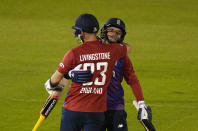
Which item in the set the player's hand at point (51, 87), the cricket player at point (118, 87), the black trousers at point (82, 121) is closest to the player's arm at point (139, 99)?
the cricket player at point (118, 87)

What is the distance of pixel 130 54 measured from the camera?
16719 mm

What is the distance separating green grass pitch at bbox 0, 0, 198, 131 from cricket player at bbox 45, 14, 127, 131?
351cm

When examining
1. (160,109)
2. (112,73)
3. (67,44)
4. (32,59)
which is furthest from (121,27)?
(67,44)

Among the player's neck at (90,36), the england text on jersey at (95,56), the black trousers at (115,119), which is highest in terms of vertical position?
the player's neck at (90,36)

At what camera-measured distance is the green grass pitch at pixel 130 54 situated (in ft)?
37.3

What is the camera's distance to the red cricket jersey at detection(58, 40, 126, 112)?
22.0 ft

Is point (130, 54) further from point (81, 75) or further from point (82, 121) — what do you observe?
point (81, 75)

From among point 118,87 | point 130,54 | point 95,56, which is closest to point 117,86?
point 118,87

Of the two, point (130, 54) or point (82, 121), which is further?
point (130, 54)

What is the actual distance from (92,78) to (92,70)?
0.33ft

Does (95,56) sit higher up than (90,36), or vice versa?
(90,36)

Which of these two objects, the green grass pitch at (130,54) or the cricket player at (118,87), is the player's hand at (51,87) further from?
the green grass pitch at (130,54)

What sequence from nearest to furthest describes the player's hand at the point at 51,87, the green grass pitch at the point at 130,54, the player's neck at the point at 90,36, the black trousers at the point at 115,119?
1. the player's neck at the point at 90,36
2. the player's hand at the point at 51,87
3. the black trousers at the point at 115,119
4. the green grass pitch at the point at 130,54

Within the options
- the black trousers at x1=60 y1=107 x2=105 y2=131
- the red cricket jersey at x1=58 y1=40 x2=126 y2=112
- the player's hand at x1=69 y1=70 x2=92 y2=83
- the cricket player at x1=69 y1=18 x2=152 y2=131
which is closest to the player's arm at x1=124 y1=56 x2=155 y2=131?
the cricket player at x1=69 y1=18 x2=152 y2=131
